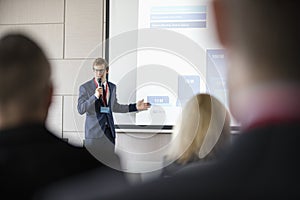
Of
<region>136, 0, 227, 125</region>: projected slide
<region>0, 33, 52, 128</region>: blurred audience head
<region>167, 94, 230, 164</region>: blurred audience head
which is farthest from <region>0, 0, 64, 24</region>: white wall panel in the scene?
<region>0, 33, 52, 128</region>: blurred audience head

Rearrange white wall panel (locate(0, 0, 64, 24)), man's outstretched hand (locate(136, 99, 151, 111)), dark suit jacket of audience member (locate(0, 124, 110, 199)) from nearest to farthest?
dark suit jacket of audience member (locate(0, 124, 110, 199)) < man's outstretched hand (locate(136, 99, 151, 111)) < white wall panel (locate(0, 0, 64, 24))

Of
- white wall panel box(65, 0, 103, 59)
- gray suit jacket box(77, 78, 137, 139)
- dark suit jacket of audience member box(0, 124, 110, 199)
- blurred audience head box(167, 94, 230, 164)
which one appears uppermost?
white wall panel box(65, 0, 103, 59)

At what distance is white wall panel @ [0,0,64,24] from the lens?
2711 millimetres

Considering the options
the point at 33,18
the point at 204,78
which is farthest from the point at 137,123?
the point at 33,18

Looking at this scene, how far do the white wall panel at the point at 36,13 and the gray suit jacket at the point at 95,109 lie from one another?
1.69ft

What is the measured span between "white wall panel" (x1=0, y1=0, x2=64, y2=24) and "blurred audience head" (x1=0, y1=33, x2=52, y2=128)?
6.65 feet

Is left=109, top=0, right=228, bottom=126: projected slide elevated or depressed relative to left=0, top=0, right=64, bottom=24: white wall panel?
depressed

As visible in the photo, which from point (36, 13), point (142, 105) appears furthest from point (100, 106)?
point (36, 13)

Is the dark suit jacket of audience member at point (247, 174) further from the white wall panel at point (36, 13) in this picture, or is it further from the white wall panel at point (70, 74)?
the white wall panel at point (36, 13)

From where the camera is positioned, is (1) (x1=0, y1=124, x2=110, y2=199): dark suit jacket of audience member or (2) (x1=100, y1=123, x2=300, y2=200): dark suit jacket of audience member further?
(1) (x1=0, y1=124, x2=110, y2=199): dark suit jacket of audience member

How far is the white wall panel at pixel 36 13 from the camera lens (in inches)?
107

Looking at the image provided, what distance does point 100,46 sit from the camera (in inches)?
105

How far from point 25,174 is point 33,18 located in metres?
2.20

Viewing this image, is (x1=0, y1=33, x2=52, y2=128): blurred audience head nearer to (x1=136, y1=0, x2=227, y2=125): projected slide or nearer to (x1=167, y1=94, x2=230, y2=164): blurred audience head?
(x1=167, y1=94, x2=230, y2=164): blurred audience head
